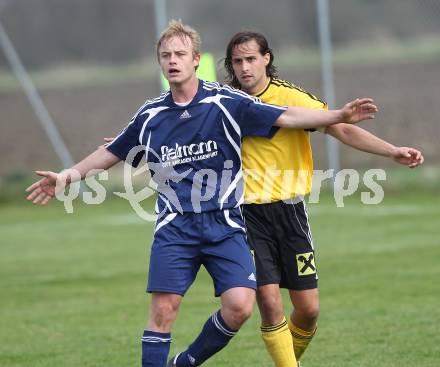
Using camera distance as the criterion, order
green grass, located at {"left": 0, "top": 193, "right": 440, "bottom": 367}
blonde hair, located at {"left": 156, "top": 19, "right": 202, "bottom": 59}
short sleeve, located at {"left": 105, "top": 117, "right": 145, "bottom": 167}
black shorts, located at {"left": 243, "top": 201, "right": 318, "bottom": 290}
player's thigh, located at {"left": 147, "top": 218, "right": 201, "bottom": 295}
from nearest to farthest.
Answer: player's thigh, located at {"left": 147, "top": 218, "right": 201, "bottom": 295}, blonde hair, located at {"left": 156, "top": 19, "right": 202, "bottom": 59}, short sleeve, located at {"left": 105, "top": 117, "right": 145, "bottom": 167}, black shorts, located at {"left": 243, "top": 201, "right": 318, "bottom": 290}, green grass, located at {"left": 0, "top": 193, "right": 440, "bottom": 367}

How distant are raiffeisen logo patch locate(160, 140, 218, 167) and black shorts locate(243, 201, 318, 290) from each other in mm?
569

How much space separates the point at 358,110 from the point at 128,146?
1262mm

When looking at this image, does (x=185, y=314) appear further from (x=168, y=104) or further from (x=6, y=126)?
(x=6, y=126)

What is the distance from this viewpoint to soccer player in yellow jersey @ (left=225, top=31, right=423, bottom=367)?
19.4 feet

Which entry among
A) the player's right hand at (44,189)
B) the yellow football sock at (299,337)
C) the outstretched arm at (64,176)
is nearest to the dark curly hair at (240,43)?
the outstretched arm at (64,176)

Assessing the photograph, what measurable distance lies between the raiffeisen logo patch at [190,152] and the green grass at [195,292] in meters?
1.68

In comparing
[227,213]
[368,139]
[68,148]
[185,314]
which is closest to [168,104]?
[227,213]

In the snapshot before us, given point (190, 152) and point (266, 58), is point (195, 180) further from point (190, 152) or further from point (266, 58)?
point (266, 58)

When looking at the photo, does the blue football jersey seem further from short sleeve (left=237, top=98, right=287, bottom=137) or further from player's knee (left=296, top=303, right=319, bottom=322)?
player's knee (left=296, top=303, right=319, bottom=322)

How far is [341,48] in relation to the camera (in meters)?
19.9

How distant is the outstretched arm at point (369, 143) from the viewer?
18.6 feet

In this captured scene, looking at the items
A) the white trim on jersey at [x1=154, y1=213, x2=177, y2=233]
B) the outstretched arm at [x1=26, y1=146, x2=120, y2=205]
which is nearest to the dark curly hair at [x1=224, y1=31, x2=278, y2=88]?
the outstretched arm at [x1=26, y1=146, x2=120, y2=205]

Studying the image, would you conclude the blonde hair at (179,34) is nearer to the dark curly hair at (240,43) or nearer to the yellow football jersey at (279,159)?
the dark curly hair at (240,43)

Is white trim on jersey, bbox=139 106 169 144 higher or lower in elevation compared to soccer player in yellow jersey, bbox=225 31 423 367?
higher
